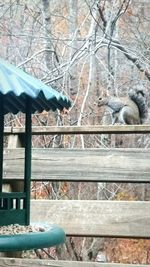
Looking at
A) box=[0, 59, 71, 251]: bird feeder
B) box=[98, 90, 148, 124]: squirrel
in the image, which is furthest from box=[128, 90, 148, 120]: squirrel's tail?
box=[0, 59, 71, 251]: bird feeder

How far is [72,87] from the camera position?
454 cm

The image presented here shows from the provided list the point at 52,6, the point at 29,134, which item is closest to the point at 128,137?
the point at 52,6

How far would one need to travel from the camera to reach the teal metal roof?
1.51 metres

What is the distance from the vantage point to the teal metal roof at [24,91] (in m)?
1.51

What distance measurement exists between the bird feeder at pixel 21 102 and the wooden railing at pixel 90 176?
74 cm

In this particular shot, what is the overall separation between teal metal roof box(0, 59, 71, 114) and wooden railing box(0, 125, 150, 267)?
2.47 feet

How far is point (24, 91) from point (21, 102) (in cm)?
29

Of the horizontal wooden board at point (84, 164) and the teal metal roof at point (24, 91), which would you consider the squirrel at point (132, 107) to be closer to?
the horizontal wooden board at point (84, 164)

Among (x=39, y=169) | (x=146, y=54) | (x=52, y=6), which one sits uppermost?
(x=52, y=6)

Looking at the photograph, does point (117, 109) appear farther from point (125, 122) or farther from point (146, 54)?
point (146, 54)

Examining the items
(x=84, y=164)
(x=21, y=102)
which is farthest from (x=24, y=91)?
(x=84, y=164)

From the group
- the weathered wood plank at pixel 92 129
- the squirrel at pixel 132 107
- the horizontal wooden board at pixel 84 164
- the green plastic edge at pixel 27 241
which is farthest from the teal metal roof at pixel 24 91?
the squirrel at pixel 132 107

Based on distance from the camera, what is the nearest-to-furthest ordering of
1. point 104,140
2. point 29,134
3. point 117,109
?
point 29,134 → point 117,109 → point 104,140

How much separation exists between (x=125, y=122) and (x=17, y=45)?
44.7 inches
